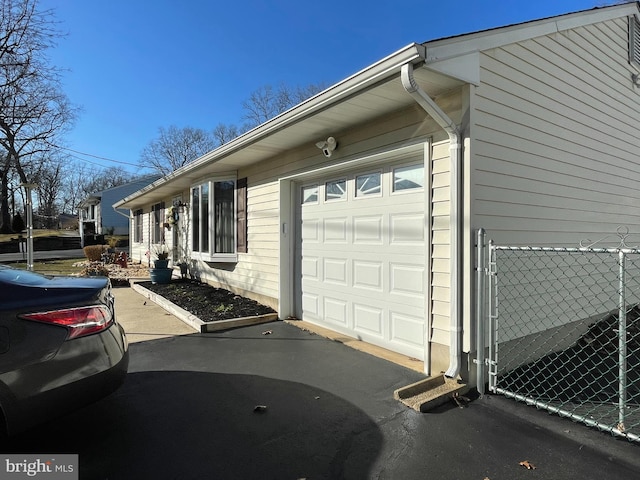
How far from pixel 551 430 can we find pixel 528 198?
227 centimetres

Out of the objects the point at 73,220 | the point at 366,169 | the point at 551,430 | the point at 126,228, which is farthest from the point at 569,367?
the point at 73,220

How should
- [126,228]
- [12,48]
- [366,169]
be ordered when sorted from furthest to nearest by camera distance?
[126,228], [12,48], [366,169]

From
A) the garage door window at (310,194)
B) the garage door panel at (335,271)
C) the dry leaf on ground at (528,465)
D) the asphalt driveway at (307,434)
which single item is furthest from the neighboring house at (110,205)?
the dry leaf on ground at (528,465)

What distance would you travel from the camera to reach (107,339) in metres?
2.46

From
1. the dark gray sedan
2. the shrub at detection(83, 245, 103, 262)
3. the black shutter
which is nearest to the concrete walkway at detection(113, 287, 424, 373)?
the black shutter

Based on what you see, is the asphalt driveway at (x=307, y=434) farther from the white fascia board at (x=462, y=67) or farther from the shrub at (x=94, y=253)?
the shrub at (x=94, y=253)

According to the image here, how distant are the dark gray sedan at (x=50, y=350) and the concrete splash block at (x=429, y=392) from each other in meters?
2.16

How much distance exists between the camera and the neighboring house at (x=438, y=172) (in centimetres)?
336

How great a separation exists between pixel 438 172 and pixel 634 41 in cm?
513

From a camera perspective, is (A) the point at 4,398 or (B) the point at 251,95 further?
(B) the point at 251,95

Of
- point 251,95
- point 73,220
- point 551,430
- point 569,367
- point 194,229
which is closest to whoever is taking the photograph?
point 551,430

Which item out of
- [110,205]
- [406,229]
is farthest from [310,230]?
[110,205]

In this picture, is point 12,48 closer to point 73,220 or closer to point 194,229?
point 194,229

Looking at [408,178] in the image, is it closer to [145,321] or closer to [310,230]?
[310,230]
